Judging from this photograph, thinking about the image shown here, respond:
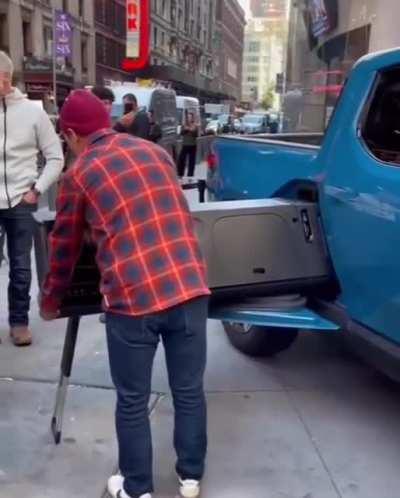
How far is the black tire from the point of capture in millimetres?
4184

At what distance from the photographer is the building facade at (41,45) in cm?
3791

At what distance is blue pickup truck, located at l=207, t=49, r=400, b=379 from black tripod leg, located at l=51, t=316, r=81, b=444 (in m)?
0.70

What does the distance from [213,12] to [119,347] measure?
102390 millimetres

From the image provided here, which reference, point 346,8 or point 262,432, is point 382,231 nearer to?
point 262,432

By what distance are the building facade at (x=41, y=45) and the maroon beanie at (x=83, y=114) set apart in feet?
103

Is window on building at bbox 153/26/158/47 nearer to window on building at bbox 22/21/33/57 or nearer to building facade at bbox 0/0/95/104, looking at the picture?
building facade at bbox 0/0/95/104

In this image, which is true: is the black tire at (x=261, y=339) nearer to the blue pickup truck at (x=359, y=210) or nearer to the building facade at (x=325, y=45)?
the blue pickup truck at (x=359, y=210)

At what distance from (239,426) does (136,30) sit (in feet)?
104

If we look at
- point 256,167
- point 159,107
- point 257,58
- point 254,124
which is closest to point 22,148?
point 256,167

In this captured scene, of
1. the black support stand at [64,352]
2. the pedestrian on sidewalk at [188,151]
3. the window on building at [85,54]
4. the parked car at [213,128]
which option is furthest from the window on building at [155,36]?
the black support stand at [64,352]

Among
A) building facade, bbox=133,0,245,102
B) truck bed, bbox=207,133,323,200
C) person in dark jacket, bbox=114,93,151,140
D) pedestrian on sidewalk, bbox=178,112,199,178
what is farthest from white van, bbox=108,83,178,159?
building facade, bbox=133,0,245,102

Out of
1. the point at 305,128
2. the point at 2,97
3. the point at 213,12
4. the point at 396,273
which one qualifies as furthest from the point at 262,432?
the point at 213,12

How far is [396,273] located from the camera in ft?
9.11

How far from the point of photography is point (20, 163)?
13.8 feet
